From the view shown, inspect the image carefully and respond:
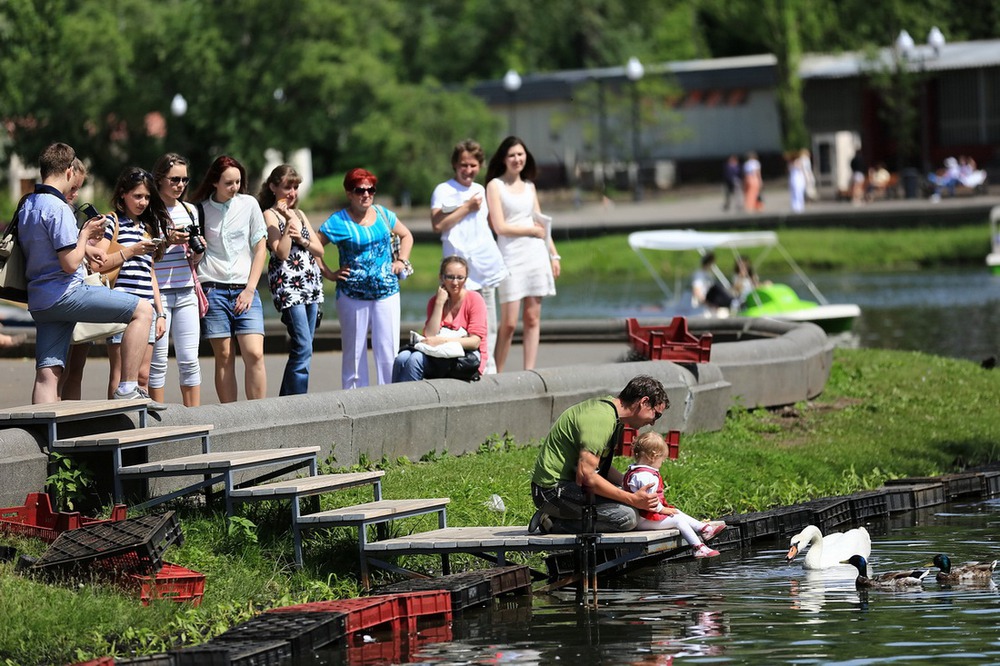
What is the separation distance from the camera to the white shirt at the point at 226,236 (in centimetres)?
1270

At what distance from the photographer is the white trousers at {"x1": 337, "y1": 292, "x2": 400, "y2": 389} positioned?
44.3 feet

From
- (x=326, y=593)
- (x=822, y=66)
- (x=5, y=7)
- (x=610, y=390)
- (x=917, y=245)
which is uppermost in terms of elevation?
(x=822, y=66)

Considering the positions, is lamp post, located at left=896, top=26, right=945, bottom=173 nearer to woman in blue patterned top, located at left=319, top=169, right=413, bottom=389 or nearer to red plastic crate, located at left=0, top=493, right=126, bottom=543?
woman in blue patterned top, located at left=319, top=169, right=413, bottom=389

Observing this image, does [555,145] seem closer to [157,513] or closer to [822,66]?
[822,66]

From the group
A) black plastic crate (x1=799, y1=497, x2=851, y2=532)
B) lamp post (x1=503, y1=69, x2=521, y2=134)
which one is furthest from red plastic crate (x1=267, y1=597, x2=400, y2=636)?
→ lamp post (x1=503, y1=69, x2=521, y2=134)

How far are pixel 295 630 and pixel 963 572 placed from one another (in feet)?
12.8

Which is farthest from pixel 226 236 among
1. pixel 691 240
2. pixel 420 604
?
pixel 691 240

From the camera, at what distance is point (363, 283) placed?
13.5 meters

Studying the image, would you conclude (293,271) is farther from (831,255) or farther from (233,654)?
(831,255)

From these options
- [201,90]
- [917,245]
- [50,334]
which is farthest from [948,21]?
[50,334]

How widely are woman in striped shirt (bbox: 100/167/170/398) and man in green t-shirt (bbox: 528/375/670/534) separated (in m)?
2.96

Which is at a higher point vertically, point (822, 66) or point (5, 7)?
point (822, 66)

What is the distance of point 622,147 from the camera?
195 feet

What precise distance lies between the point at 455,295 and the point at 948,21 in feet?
169
